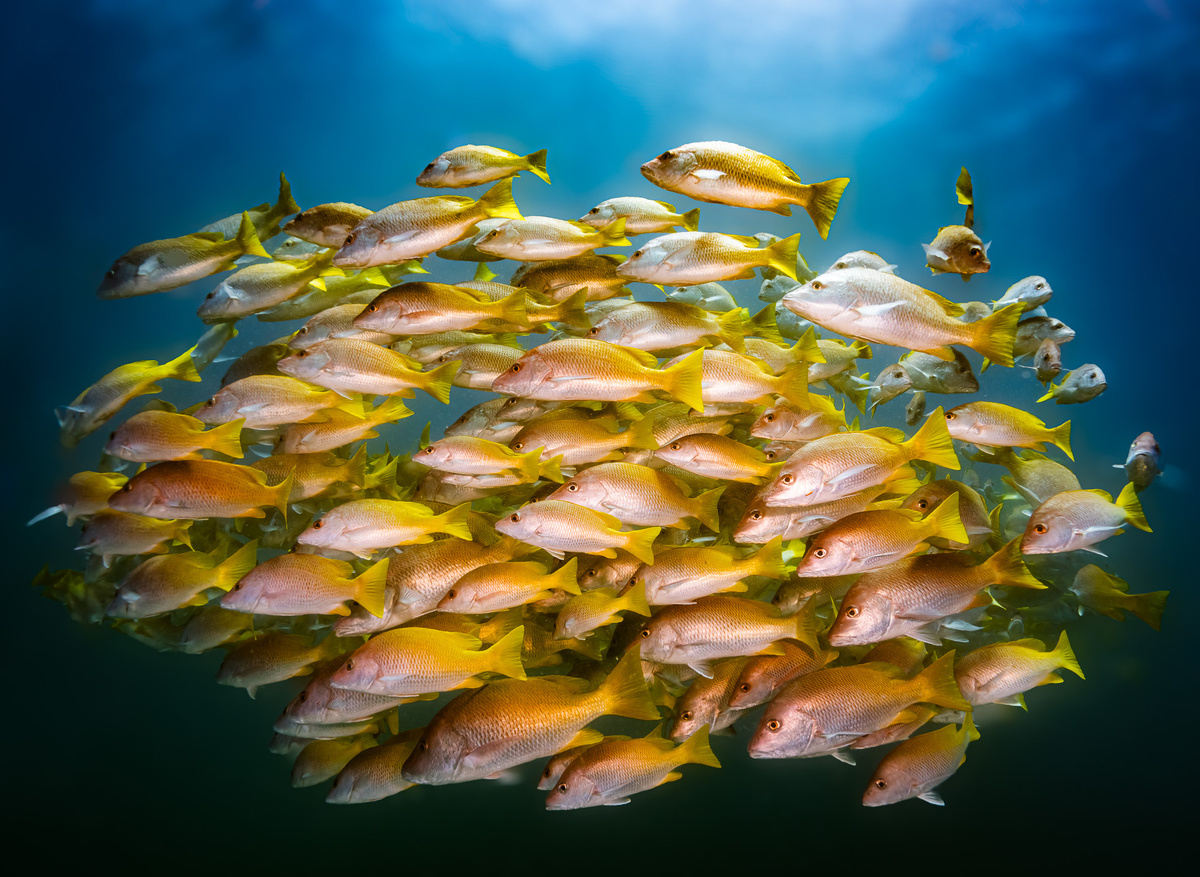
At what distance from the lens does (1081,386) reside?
9.79 ft

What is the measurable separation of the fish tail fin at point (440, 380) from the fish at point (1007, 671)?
2.53 metres

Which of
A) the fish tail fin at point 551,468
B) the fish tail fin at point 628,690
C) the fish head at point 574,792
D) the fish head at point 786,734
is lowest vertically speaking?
the fish head at point 574,792

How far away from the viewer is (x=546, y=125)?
→ 652 centimetres

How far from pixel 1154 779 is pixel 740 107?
523 inches

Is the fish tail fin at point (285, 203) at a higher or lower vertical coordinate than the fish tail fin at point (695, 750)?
higher

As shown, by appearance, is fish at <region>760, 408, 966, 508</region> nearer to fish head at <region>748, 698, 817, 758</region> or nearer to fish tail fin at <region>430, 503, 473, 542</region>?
fish head at <region>748, 698, 817, 758</region>

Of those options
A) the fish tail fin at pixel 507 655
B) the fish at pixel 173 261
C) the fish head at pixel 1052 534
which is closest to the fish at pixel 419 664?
the fish tail fin at pixel 507 655

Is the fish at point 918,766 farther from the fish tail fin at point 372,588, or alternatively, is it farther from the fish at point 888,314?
the fish tail fin at point 372,588

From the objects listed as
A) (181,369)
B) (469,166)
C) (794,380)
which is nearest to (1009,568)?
(794,380)

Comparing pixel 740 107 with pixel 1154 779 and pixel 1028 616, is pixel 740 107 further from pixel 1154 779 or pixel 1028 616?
pixel 1154 779

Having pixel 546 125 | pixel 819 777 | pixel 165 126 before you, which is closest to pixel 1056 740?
pixel 819 777

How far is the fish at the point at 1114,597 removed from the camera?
108 inches

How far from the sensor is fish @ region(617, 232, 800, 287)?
83.0 inches

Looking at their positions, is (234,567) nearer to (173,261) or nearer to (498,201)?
(173,261)
